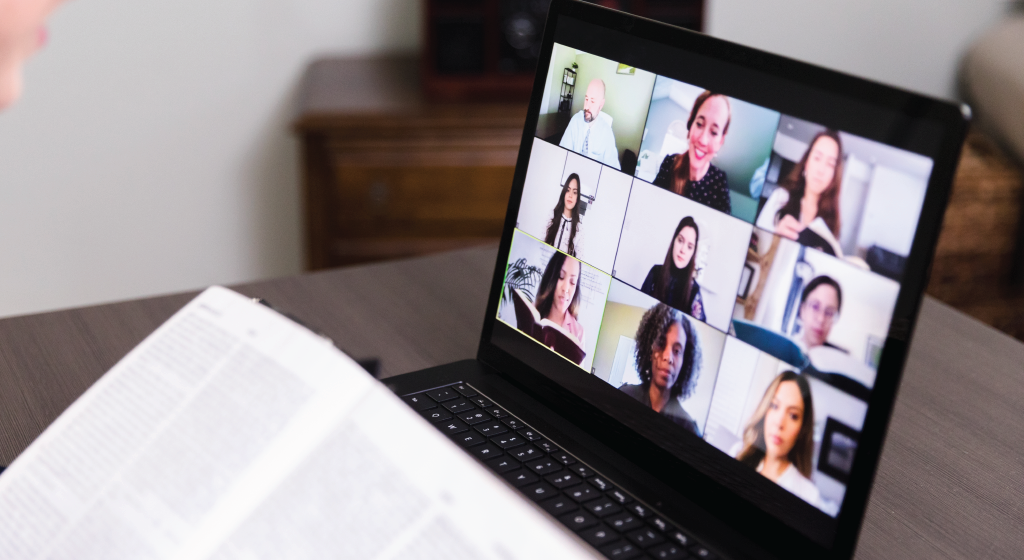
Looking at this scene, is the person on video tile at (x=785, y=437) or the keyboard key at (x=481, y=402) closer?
the person on video tile at (x=785, y=437)

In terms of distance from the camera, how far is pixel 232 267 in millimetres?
2113

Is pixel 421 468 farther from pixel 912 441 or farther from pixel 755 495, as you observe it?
pixel 912 441

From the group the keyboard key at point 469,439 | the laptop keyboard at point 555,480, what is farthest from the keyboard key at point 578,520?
the keyboard key at point 469,439

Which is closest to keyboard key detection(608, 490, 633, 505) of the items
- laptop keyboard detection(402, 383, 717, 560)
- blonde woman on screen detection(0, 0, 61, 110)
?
laptop keyboard detection(402, 383, 717, 560)

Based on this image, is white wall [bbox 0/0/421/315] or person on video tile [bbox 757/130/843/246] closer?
person on video tile [bbox 757/130/843/246]

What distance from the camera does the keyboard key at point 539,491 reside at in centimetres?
58

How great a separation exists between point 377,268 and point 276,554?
1.94 feet

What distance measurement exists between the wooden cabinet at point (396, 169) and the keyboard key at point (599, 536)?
1.24 metres

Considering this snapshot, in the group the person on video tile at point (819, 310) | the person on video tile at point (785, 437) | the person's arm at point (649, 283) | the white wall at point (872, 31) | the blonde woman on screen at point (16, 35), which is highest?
the white wall at point (872, 31)

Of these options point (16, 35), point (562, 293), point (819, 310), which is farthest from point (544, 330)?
point (16, 35)

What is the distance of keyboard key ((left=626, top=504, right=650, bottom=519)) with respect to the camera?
568 mm

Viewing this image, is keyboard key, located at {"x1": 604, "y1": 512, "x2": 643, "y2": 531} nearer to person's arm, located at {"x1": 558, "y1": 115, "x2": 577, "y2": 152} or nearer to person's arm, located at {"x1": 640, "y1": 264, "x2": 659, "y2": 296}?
person's arm, located at {"x1": 640, "y1": 264, "x2": 659, "y2": 296}

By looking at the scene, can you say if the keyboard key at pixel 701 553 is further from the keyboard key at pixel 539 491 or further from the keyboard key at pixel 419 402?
the keyboard key at pixel 419 402

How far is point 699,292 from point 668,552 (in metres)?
0.16
